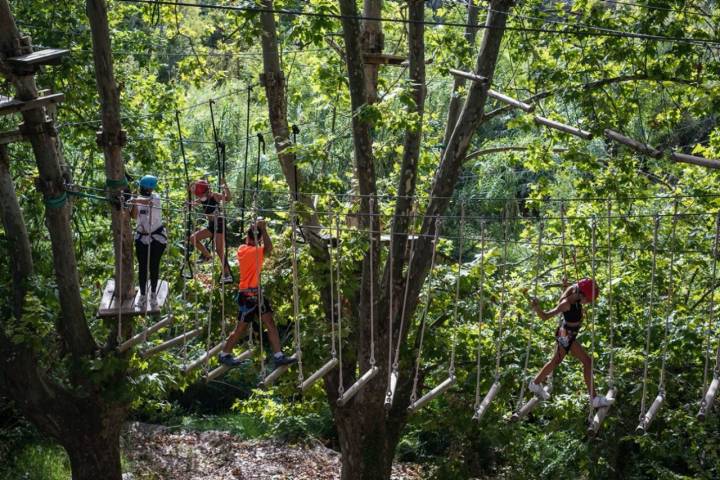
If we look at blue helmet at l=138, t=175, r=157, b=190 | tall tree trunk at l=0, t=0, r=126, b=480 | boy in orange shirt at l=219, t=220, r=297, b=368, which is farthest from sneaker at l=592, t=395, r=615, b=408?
tall tree trunk at l=0, t=0, r=126, b=480

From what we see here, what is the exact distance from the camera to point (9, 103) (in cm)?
789

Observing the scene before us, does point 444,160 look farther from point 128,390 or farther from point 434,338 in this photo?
point 128,390

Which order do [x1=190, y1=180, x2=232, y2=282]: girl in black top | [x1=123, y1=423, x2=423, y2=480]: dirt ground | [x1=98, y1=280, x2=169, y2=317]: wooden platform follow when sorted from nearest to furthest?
[x1=98, y1=280, x2=169, y2=317]: wooden platform, [x1=190, y1=180, x2=232, y2=282]: girl in black top, [x1=123, y1=423, x2=423, y2=480]: dirt ground

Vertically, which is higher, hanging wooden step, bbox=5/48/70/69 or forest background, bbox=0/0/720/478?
hanging wooden step, bbox=5/48/70/69

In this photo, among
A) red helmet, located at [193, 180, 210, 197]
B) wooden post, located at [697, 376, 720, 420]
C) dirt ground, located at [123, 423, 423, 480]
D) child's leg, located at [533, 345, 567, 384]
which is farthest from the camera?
dirt ground, located at [123, 423, 423, 480]

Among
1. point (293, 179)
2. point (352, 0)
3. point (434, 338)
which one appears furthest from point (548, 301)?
point (352, 0)

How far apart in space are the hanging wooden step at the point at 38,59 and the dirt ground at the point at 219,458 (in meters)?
6.10

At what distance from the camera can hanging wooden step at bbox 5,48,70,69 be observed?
7.99 m

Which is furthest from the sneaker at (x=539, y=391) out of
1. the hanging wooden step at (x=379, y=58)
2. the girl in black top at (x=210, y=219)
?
the hanging wooden step at (x=379, y=58)

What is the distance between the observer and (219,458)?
1370 cm

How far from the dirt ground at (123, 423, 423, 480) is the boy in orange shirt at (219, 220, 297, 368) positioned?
557 cm

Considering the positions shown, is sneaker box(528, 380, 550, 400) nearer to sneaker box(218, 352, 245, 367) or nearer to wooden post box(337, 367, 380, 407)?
wooden post box(337, 367, 380, 407)

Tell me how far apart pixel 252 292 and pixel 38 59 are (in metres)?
2.53

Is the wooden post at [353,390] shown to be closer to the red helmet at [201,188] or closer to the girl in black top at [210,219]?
the girl in black top at [210,219]
